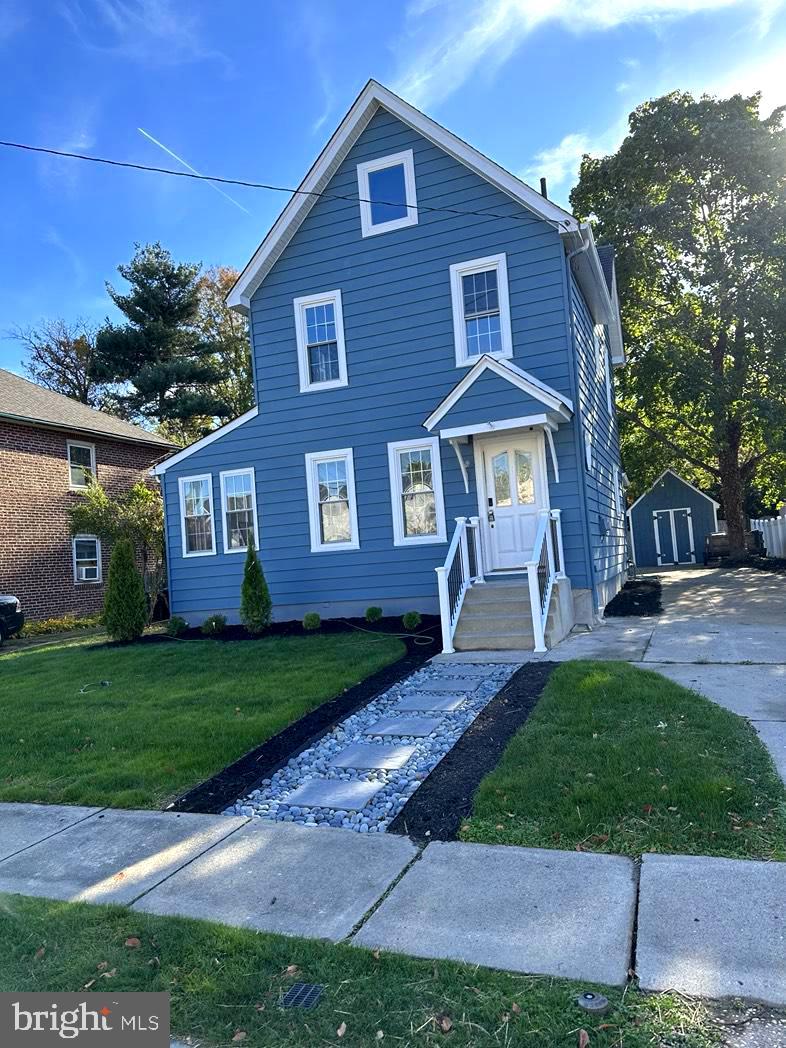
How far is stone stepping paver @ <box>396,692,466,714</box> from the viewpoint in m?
6.32

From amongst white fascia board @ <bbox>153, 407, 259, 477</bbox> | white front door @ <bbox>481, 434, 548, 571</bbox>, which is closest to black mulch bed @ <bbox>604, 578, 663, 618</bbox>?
white front door @ <bbox>481, 434, 548, 571</bbox>

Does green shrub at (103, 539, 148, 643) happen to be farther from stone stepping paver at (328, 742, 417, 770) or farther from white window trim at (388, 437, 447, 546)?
stone stepping paver at (328, 742, 417, 770)

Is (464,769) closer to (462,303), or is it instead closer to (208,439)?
(462,303)

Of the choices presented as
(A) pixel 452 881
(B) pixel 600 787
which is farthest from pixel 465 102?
(A) pixel 452 881

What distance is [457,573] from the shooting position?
974 centimetres

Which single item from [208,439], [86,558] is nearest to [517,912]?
[208,439]

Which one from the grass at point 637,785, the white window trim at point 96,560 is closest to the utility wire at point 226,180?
the grass at point 637,785

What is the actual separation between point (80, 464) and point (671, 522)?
22551 mm

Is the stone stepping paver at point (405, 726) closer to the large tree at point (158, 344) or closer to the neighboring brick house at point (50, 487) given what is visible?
the neighboring brick house at point (50, 487)

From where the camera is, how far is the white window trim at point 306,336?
39.8 feet

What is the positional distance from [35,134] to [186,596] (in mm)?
8074

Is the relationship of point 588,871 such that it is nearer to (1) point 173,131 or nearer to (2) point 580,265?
(1) point 173,131

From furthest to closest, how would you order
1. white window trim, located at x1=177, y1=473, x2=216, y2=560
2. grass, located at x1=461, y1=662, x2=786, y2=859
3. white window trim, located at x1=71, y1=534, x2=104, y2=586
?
white window trim, located at x1=71, y1=534, x2=104, y2=586, white window trim, located at x1=177, y1=473, x2=216, y2=560, grass, located at x1=461, y1=662, x2=786, y2=859

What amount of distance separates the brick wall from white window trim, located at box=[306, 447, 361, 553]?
9025 millimetres
